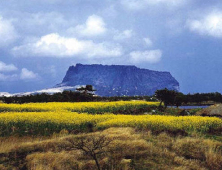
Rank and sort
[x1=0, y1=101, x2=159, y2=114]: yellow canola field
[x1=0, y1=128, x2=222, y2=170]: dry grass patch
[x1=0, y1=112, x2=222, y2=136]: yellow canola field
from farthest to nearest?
[x1=0, y1=101, x2=159, y2=114]: yellow canola field
[x1=0, y1=112, x2=222, y2=136]: yellow canola field
[x1=0, y1=128, x2=222, y2=170]: dry grass patch

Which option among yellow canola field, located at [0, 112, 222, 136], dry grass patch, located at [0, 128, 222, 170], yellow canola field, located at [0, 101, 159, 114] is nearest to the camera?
dry grass patch, located at [0, 128, 222, 170]

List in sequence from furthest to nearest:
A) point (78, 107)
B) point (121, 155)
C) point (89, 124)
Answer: point (78, 107) → point (89, 124) → point (121, 155)

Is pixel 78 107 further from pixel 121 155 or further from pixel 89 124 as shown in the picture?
pixel 121 155

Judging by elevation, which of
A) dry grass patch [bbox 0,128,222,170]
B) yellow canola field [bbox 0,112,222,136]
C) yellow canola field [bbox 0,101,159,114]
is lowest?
dry grass patch [bbox 0,128,222,170]

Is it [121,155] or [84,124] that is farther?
[84,124]

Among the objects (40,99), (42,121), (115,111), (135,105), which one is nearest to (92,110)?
(115,111)

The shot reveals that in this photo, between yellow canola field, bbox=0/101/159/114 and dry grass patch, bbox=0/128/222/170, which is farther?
yellow canola field, bbox=0/101/159/114

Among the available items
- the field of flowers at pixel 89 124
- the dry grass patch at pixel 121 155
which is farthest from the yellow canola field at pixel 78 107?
the dry grass patch at pixel 121 155

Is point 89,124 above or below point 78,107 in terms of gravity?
below

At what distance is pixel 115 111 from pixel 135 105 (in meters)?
3.96

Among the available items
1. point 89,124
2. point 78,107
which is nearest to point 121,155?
point 89,124

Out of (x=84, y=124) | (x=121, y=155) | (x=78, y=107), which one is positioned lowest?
(x=121, y=155)

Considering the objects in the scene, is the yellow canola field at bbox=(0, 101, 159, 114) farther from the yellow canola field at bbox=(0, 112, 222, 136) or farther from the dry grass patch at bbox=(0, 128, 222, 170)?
the dry grass patch at bbox=(0, 128, 222, 170)

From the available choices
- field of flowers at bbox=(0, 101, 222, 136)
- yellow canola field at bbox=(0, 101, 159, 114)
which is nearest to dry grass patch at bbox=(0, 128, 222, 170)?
field of flowers at bbox=(0, 101, 222, 136)
